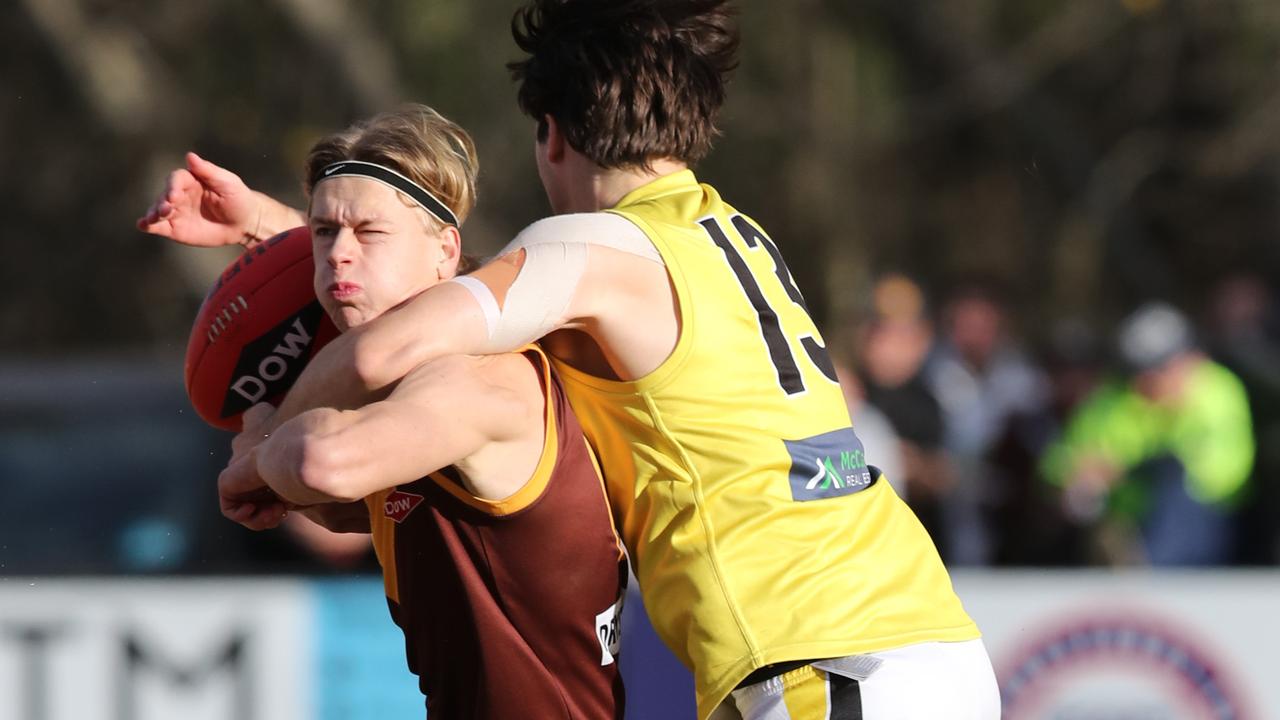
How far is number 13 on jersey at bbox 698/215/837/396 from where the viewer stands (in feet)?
10.2

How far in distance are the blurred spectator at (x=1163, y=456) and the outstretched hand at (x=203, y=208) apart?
230 inches

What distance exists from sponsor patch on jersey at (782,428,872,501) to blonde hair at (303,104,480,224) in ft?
2.64

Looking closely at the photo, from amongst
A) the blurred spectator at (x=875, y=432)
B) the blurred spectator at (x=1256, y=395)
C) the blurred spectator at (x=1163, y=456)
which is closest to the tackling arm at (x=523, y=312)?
the blurred spectator at (x=875, y=432)

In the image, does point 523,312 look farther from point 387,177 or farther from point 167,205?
point 167,205

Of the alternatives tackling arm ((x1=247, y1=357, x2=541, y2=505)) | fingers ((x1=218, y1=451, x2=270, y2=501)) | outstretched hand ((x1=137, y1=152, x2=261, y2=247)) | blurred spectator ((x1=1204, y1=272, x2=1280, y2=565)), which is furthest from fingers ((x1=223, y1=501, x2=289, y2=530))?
blurred spectator ((x1=1204, y1=272, x2=1280, y2=565))

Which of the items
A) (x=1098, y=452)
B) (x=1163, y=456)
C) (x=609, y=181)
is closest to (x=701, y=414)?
(x=609, y=181)

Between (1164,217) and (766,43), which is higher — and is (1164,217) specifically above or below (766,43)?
below

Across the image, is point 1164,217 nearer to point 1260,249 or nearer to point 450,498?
point 1260,249

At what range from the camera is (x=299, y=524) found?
7047 mm

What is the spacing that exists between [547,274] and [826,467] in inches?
25.5

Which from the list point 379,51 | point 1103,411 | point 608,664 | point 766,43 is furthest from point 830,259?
point 608,664

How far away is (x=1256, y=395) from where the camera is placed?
8.80m

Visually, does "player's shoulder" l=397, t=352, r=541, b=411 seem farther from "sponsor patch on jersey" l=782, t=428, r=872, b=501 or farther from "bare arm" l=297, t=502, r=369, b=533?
"bare arm" l=297, t=502, r=369, b=533

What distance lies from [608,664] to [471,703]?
273mm
